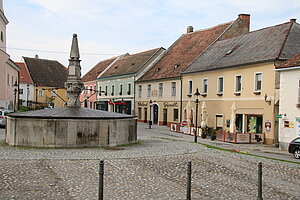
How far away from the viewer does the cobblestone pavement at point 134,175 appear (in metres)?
9.84

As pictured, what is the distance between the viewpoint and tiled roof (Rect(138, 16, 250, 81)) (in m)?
43.4

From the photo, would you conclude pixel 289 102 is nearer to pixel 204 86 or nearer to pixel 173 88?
pixel 204 86

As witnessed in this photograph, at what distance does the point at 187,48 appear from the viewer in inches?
1881

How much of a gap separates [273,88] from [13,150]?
19.6 metres

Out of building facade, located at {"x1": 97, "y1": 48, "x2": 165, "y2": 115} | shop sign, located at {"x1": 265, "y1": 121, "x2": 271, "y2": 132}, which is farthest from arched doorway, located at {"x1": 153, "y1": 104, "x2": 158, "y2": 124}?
shop sign, located at {"x1": 265, "y1": 121, "x2": 271, "y2": 132}

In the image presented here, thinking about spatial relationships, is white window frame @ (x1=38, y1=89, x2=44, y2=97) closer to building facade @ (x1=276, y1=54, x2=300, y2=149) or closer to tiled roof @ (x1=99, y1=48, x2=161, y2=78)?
tiled roof @ (x1=99, y1=48, x2=161, y2=78)

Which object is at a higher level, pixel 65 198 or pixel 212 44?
pixel 212 44

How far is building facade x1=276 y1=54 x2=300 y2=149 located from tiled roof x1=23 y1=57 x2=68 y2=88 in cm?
5949

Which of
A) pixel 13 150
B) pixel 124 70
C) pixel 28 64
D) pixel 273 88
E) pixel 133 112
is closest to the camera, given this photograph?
pixel 13 150

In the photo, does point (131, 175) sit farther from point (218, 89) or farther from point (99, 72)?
point (99, 72)

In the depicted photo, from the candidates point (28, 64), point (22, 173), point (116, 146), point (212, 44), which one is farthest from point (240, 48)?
point (28, 64)

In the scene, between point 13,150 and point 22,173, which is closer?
point 22,173

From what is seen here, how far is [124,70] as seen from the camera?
189 ft

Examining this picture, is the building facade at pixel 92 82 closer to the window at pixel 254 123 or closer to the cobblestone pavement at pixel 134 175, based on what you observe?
the window at pixel 254 123
